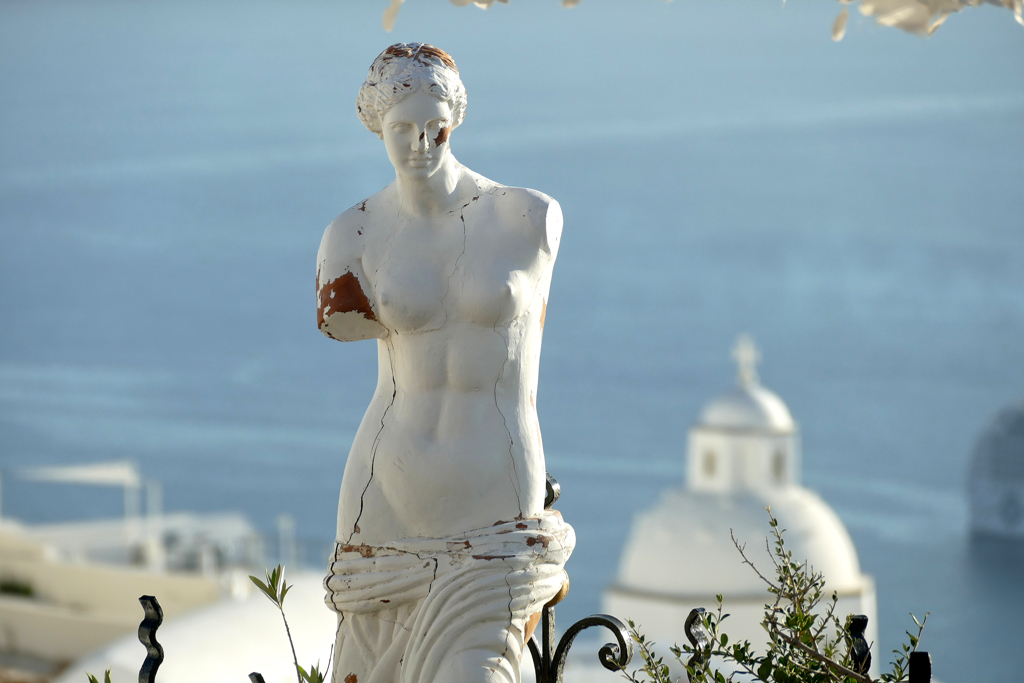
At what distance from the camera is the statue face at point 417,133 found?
2.51m

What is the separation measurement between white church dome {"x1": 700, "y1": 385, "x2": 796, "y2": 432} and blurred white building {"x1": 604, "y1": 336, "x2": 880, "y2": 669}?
2cm

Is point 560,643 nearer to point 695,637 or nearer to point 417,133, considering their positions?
point 695,637

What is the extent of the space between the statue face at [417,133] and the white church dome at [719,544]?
58.8 feet

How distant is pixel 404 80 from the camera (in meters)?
2.50

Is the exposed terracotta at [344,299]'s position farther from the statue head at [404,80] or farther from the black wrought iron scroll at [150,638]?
the black wrought iron scroll at [150,638]

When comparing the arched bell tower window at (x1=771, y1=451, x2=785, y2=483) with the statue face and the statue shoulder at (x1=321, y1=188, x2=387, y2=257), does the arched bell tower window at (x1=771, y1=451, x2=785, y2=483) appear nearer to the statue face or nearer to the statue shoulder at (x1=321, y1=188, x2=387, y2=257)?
the statue shoulder at (x1=321, y1=188, x2=387, y2=257)

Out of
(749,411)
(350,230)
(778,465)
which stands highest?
(749,411)

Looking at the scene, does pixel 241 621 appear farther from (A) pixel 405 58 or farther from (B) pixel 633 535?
(B) pixel 633 535

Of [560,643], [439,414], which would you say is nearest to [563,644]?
[560,643]


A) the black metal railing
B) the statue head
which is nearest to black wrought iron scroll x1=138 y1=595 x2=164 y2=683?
the black metal railing

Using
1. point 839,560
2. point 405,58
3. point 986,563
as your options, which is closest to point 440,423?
point 405,58

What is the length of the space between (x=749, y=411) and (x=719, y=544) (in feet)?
7.23

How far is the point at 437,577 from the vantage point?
8.18 ft

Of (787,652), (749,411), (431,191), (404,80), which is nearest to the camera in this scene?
(404,80)
